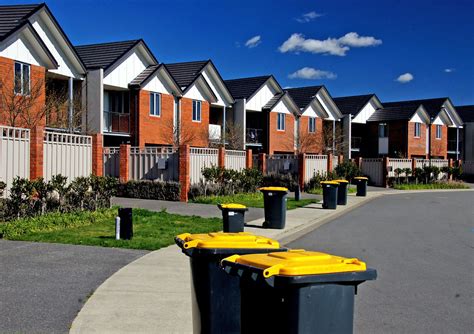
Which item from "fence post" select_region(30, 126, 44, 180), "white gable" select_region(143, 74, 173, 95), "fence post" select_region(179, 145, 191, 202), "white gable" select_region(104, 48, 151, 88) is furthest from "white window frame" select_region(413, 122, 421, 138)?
"fence post" select_region(30, 126, 44, 180)

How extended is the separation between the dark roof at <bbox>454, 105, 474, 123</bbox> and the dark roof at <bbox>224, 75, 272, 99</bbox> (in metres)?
29.9

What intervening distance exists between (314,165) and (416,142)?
2353 centimetres

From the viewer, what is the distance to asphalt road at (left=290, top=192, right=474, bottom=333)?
21.8 ft

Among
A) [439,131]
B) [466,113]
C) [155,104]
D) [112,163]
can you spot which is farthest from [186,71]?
[466,113]

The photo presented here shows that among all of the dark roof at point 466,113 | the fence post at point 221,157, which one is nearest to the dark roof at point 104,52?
the fence post at point 221,157

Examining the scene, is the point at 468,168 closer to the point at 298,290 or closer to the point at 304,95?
the point at 304,95

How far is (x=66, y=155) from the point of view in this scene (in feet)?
54.4

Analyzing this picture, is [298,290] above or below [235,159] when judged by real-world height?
below

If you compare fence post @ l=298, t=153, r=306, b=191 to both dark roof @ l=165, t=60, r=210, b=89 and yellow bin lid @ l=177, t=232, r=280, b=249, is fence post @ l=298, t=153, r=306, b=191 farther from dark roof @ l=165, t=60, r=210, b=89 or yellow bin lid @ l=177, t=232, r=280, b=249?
yellow bin lid @ l=177, t=232, r=280, b=249

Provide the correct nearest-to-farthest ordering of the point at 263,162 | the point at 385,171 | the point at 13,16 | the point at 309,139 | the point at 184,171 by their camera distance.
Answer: the point at 184,171
the point at 13,16
the point at 263,162
the point at 385,171
the point at 309,139

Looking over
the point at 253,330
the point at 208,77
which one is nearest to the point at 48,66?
the point at 208,77

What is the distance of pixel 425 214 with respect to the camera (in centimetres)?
2033

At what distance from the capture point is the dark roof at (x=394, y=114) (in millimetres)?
52594

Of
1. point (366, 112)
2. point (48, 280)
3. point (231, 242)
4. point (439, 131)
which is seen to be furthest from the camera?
point (439, 131)
